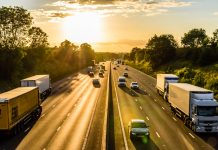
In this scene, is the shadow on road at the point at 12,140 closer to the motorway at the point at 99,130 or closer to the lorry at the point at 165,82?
the motorway at the point at 99,130

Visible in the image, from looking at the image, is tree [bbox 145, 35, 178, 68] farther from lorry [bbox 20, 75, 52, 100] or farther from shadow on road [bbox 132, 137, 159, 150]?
shadow on road [bbox 132, 137, 159, 150]

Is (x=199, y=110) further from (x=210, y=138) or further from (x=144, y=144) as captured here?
(x=144, y=144)

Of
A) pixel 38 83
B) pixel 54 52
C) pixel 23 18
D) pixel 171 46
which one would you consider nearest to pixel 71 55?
pixel 54 52

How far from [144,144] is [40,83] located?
34.0 metres

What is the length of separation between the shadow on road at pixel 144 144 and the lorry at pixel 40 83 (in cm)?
2936

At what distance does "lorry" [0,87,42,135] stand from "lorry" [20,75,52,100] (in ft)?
42.2

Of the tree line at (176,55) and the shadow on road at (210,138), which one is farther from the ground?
the tree line at (176,55)

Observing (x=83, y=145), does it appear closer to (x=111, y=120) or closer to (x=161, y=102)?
(x=111, y=120)

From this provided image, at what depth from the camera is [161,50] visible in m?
166

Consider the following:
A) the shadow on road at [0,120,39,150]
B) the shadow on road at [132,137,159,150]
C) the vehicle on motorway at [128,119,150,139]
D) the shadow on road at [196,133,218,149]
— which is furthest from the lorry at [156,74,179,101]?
the shadow on road at [132,137,159,150]

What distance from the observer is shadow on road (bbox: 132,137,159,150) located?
1289 inches

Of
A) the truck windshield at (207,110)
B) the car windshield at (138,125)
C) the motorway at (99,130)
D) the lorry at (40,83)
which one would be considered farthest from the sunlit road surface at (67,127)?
the truck windshield at (207,110)

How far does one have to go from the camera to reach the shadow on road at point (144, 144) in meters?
32.7

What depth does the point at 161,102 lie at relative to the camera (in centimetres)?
6359
